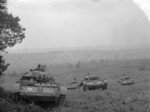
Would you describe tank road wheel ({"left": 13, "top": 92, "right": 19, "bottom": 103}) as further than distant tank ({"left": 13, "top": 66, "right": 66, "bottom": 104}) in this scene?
Yes

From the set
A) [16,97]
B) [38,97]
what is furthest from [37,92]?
[16,97]

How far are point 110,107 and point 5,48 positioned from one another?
853cm

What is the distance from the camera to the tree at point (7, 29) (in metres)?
19.1

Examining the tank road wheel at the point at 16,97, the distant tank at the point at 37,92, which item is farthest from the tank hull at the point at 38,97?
the tank road wheel at the point at 16,97

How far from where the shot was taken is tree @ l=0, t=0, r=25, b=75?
1912 cm

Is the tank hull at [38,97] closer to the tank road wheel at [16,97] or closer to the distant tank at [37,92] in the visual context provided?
the distant tank at [37,92]

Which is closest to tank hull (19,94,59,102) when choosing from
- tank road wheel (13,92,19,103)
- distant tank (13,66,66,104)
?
distant tank (13,66,66,104)

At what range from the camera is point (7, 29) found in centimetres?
1988

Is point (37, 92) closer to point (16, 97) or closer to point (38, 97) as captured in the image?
point (38, 97)

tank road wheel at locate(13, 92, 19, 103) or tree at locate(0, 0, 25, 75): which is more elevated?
tree at locate(0, 0, 25, 75)

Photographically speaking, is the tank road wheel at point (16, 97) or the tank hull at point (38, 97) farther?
the tank road wheel at point (16, 97)

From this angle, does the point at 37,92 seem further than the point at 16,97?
No

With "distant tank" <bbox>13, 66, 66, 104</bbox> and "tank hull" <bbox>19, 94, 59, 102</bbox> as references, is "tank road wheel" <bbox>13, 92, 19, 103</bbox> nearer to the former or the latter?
"distant tank" <bbox>13, 66, 66, 104</bbox>

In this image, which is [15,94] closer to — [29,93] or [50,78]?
[29,93]
